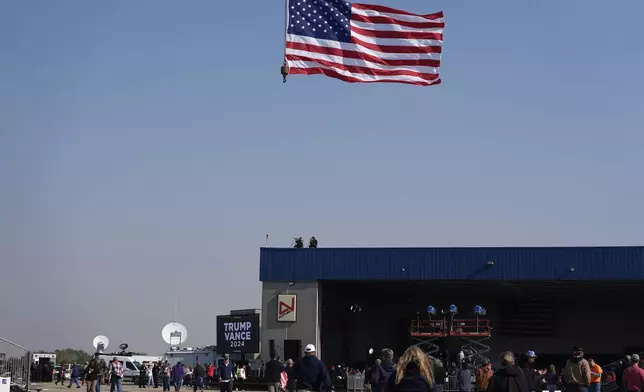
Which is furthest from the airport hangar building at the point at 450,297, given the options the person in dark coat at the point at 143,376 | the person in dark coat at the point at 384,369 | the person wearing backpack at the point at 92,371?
the person in dark coat at the point at 384,369

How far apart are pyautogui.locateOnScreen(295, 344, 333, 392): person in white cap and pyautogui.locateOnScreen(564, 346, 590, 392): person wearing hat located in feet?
16.1

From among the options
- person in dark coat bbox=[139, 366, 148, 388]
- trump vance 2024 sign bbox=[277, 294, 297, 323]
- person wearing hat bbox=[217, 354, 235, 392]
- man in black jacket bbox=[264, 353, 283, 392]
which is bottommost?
person in dark coat bbox=[139, 366, 148, 388]

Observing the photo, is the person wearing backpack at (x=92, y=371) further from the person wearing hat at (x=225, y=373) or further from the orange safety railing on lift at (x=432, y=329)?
the orange safety railing on lift at (x=432, y=329)

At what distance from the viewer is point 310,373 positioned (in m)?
16.3

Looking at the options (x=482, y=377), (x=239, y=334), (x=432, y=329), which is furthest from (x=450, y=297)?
(x=482, y=377)

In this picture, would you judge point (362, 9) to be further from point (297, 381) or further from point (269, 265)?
point (269, 265)

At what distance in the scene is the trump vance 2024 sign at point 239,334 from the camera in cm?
5128

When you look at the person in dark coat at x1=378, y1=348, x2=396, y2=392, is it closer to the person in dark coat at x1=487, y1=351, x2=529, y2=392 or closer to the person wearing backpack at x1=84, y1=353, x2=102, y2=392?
the person in dark coat at x1=487, y1=351, x2=529, y2=392

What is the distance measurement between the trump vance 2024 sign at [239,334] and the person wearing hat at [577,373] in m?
34.0

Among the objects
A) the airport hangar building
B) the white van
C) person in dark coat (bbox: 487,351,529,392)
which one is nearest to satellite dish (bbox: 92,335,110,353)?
the white van

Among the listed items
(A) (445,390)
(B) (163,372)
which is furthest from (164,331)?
(A) (445,390)

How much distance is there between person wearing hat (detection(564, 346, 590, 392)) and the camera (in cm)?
1803

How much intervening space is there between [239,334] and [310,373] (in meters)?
36.1

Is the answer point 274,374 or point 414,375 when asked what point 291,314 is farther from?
point 414,375
